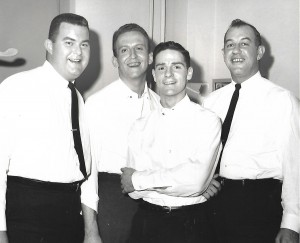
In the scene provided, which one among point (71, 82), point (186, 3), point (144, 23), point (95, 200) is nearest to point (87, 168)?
point (95, 200)

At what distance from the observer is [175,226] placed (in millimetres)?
1829

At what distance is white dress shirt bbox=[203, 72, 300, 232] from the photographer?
2.05m

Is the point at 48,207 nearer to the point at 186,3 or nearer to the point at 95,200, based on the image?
the point at 95,200

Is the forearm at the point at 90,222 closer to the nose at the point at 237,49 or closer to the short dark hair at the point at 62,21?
the short dark hair at the point at 62,21

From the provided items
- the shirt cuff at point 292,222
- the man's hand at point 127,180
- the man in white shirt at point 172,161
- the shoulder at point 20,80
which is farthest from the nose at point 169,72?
the shirt cuff at point 292,222

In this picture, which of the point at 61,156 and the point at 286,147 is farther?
the point at 286,147

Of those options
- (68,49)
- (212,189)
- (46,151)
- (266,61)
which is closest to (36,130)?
(46,151)

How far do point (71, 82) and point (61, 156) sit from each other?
0.48 meters

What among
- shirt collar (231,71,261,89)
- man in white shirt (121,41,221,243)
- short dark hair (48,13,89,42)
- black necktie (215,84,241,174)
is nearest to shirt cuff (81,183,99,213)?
man in white shirt (121,41,221,243)

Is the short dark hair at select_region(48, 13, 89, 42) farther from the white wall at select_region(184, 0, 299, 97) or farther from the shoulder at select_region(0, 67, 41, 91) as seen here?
the white wall at select_region(184, 0, 299, 97)

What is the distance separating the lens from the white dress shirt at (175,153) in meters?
1.84

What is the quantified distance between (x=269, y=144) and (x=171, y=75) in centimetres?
73

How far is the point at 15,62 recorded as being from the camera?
252cm

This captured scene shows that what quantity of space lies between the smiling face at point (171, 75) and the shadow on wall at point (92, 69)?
100 centimetres
